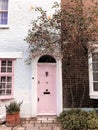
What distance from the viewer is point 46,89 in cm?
1048

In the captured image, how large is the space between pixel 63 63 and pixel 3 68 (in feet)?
10.6

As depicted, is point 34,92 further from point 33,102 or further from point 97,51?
point 97,51

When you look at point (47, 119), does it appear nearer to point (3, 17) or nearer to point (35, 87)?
point (35, 87)

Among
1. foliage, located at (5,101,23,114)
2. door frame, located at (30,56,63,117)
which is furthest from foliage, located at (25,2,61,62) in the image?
foliage, located at (5,101,23,114)

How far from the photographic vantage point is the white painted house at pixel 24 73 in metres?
10.2

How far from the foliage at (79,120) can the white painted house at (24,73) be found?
1.09 m

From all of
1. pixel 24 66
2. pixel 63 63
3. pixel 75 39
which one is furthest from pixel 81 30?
pixel 24 66

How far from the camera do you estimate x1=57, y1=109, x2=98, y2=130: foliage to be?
8367 mm

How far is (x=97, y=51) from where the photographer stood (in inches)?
405

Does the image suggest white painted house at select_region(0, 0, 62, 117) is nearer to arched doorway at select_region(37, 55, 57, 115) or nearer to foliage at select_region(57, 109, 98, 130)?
arched doorway at select_region(37, 55, 57, 115)

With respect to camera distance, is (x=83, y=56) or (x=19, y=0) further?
(x=19, y=0)

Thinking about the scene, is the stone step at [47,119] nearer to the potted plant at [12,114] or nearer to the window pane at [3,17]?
the potted plant at [12,114]

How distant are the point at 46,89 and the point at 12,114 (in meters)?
2.28

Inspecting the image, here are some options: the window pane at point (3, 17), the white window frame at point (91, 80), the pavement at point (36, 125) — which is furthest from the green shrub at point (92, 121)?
the window pane at point (3, 17)
